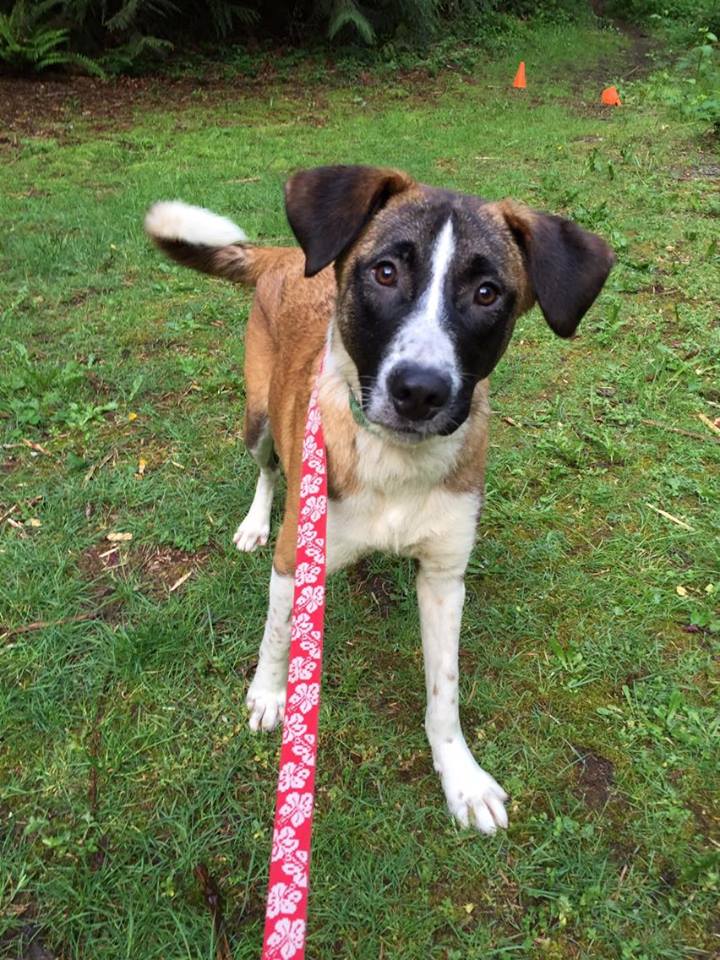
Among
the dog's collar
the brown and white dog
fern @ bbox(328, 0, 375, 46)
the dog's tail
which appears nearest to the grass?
the brown and white dog

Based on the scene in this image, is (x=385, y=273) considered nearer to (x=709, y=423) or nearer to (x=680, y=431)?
(x=680, y=431)

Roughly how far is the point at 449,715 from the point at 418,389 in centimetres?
125

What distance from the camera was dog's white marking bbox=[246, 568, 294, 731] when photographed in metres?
2.68

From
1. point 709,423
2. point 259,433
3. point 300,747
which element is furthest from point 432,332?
point 709,423

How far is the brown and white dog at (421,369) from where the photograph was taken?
207 centimetres

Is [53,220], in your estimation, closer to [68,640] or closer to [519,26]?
[68,640]

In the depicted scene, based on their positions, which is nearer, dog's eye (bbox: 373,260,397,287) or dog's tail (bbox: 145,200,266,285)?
dog's eye (bbox: 373,260,397,287)

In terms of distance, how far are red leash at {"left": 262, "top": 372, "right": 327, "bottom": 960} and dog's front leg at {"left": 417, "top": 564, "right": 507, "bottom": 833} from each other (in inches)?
23.2

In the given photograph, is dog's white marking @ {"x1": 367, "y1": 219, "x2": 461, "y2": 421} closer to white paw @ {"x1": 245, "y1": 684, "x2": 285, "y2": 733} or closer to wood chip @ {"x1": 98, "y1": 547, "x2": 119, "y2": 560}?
white paw @ {"x1": 245, "y1": 684, "x2": 285, "y2": 733}

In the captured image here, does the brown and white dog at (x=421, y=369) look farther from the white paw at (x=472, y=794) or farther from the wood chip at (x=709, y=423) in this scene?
the wood chip at (x=709, y=423)

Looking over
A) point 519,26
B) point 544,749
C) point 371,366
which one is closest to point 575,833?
point 544,749

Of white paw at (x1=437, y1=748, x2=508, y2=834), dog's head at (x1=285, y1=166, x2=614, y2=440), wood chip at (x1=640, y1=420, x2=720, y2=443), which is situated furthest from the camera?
wood chip at (x1=640, y1=420, x2=720, y2=443)

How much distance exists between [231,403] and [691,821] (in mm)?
3149

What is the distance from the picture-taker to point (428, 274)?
2105 mm
